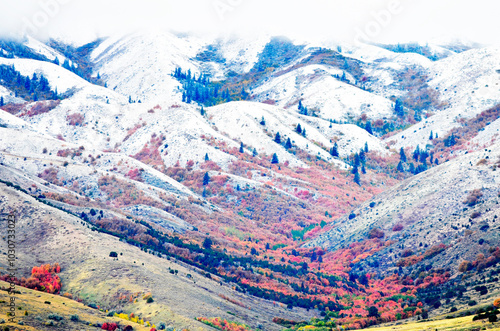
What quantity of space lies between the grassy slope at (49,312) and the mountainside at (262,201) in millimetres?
3021

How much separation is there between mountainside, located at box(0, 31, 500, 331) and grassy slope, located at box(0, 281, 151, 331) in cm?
302

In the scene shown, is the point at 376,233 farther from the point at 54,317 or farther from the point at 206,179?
the point at 54,317

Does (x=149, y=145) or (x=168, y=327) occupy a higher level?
(x=149, y=145)

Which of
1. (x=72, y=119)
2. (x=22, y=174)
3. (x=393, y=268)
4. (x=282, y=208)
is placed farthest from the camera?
(x=72, y=119)

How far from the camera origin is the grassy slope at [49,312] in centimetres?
3539

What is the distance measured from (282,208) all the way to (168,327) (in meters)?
68.5

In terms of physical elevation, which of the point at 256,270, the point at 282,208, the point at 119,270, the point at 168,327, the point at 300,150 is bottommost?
the point at 168,327

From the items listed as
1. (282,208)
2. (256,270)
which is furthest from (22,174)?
(282,208)

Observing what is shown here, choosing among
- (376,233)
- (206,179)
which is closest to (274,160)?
(206,179)

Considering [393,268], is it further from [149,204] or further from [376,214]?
[149,204]

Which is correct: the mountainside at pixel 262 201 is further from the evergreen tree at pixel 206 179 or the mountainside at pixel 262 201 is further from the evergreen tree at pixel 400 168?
the evergreen tree at pixel 400 168

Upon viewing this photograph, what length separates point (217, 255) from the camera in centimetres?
7544

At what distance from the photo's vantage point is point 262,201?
110500mm

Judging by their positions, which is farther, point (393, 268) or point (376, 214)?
point (376, 214)
